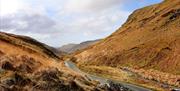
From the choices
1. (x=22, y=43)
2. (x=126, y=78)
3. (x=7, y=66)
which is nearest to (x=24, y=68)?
(x=7, y=66)

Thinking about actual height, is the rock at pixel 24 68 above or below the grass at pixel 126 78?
above

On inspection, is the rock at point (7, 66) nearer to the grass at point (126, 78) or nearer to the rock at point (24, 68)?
the rock at point (24, 68)

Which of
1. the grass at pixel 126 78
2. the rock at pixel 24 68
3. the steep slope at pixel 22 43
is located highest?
the steep slope at pixel 22 43

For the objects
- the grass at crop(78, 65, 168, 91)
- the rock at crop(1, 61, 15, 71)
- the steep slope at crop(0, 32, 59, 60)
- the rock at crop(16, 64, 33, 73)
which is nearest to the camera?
the rock at crop(1, 61, 15, 71)

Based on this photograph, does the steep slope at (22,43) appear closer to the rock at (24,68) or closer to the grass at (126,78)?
the grass at (126,78)

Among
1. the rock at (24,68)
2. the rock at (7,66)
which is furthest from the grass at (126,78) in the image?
the rock at (7,66)

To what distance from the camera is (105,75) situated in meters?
148

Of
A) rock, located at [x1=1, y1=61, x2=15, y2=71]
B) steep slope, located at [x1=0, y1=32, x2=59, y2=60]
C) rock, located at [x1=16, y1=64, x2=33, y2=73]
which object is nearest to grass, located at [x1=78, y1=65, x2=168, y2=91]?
steep slope, located at [x1=0, y1=32, x2=59, y2=60]

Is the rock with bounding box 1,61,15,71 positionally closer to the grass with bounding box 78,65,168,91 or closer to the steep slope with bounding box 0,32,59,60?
the steep slope with bounding box 0,32,59,60

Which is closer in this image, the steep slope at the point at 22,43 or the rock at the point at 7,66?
the rock at the point at 7,66

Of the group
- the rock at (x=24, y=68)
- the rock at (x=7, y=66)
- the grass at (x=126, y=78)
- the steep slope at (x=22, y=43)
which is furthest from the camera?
the grass at (x=126, y=78)

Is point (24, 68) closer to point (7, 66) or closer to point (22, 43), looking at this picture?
point (7, 66)

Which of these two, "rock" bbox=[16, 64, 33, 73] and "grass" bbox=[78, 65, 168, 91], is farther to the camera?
"grass" bbox=[78, 65, 168, 91]

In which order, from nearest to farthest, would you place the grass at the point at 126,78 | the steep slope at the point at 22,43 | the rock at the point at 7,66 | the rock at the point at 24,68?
the rock at the point at 7,66, the rock at the point at 24,68, the steep slope at the point at 22,43, the grass at the point at 126,78
